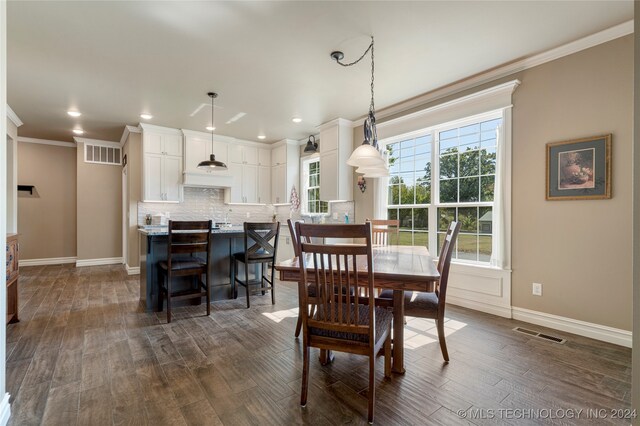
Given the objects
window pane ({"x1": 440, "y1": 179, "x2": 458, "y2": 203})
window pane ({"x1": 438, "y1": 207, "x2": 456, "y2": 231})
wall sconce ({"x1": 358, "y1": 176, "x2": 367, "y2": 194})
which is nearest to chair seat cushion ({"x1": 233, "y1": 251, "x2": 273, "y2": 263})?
wall sconce ({"x1": 358, "y1": 176, "x2": 367, "y2": 194})

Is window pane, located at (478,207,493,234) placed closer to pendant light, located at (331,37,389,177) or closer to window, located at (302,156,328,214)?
pendant light, located at (331,37,389,177)

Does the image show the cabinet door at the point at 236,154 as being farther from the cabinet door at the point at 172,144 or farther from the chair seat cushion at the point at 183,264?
the chair seat cushion at the point at 183,264

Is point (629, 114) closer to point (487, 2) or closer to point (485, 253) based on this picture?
point (487, 2)

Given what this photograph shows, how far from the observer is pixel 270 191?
23.4 ft

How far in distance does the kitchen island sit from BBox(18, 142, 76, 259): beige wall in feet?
13.9

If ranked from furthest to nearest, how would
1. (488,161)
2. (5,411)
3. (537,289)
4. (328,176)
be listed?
(328,176) → (488,161) → (537,289) → (5,411)

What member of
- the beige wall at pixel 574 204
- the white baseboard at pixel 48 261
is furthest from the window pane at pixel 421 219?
the white baseboard at pixel 48 261

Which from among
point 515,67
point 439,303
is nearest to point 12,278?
point 439,303

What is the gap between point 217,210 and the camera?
668cm

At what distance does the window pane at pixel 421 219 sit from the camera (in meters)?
4.27

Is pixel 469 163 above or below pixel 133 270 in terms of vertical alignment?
above

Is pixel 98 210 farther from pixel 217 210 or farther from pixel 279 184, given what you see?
pixel 279 184

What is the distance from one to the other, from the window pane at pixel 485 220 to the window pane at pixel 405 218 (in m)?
0.97

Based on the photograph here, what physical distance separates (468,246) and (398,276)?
242 centimetres
